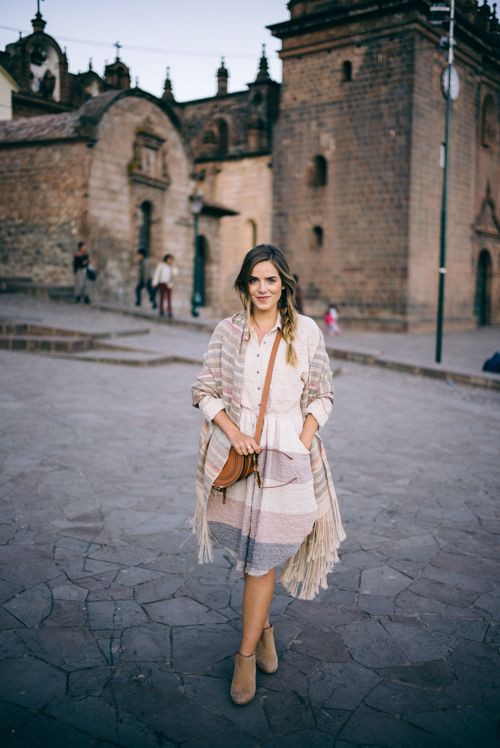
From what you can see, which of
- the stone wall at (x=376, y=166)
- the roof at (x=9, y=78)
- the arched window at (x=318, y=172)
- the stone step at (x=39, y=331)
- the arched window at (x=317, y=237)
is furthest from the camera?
the roof at (x=9, y=78)

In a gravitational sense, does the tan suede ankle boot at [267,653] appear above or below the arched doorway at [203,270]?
below

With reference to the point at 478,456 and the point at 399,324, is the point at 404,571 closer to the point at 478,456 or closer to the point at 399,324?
the point at 478,456

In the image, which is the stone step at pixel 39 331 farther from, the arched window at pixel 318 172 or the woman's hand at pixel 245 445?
the arched window at pixel 318 172

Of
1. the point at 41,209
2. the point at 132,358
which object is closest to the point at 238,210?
the point at 41,209

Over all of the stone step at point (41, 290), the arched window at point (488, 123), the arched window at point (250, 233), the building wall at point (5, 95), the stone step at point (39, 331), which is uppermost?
the building wall at point (5, 95)

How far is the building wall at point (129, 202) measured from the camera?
77.6 feet

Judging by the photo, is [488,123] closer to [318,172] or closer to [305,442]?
[318,172]

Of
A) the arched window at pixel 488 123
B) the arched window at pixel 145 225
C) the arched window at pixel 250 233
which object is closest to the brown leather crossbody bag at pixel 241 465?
the arched window at pixel 145 225

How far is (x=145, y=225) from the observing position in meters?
27.1

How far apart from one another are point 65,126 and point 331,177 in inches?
408

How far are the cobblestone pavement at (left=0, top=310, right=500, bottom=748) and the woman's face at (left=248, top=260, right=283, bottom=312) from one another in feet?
5.18

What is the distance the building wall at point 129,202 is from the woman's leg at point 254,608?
2217 cm

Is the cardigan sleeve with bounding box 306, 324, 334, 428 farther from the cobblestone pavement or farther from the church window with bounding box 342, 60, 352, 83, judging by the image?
the church window with bounding box 342, 60, 352, 83

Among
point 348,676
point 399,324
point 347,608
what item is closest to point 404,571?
point 347,608
